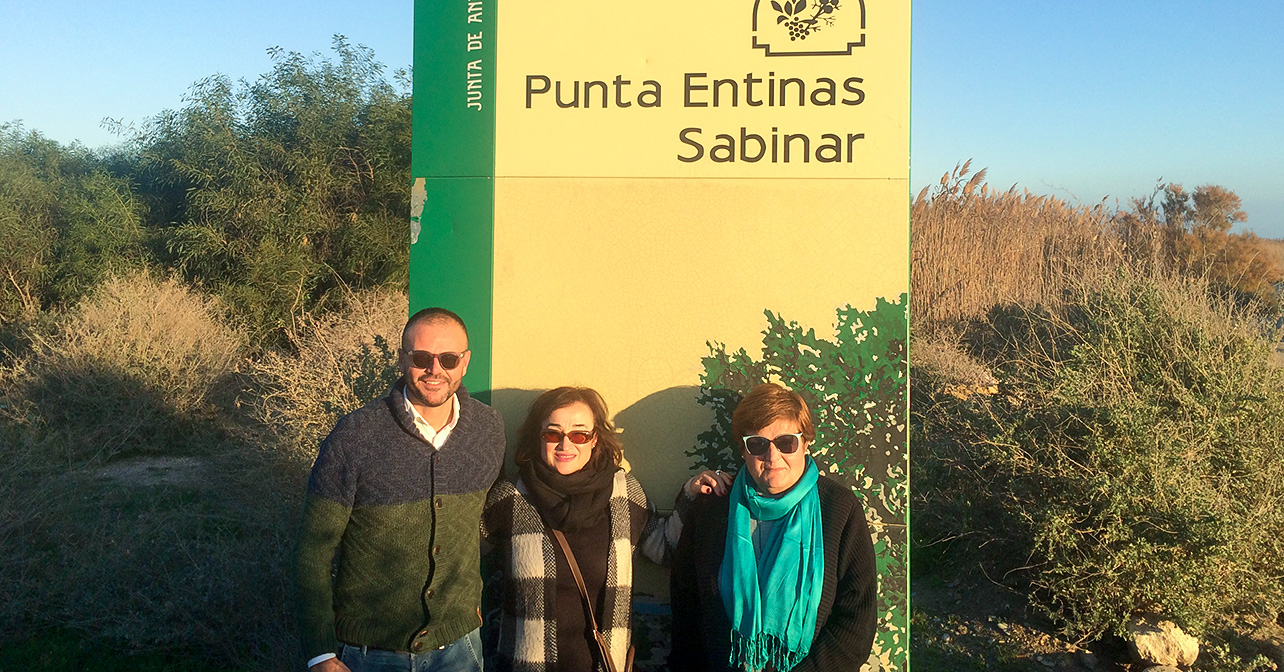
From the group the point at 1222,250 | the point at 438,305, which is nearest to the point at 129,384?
the point at 438,305

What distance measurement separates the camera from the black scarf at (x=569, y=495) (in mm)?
2857

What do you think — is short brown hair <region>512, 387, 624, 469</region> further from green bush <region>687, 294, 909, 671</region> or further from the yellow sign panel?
the yellow sign panel

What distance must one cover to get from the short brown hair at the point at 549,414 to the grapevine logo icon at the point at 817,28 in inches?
57.3

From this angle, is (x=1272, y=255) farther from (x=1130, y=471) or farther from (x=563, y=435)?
(x=563, y=435)

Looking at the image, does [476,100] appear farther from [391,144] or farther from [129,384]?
[391,144]

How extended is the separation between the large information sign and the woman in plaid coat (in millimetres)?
449

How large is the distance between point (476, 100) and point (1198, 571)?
4.20m

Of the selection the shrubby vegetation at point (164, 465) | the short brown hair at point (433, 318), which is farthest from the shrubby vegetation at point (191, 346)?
the short brown hair at point (433, 318)

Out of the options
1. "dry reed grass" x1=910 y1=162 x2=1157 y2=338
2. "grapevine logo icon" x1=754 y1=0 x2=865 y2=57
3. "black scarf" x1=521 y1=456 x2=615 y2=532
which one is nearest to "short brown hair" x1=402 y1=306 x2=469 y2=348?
"black scarf" x1=521 y1=456 x2=615 y2=532

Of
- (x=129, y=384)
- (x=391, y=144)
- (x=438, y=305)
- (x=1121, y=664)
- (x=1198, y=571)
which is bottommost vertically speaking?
(x=1121, y=664)

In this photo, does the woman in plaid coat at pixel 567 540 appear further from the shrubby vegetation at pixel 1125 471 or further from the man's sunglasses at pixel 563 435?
the shrubby vegetation at pixel 1125 471

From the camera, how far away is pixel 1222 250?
15.9m

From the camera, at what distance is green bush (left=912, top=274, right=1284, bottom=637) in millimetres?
4688

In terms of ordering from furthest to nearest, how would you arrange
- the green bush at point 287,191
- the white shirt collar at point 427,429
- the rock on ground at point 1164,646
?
the green bush at point 287,191, the rock on ground at point 1164,646, the white shirt collar at point 427,429
